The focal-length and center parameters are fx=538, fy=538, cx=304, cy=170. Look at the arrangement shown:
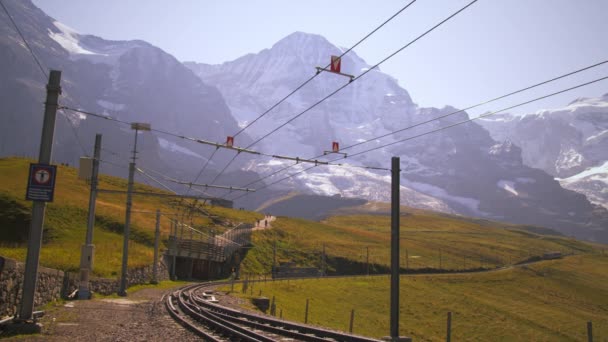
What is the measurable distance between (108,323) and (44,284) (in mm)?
6665

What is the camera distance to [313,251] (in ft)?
331

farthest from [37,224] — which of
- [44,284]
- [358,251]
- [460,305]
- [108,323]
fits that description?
[358,251]

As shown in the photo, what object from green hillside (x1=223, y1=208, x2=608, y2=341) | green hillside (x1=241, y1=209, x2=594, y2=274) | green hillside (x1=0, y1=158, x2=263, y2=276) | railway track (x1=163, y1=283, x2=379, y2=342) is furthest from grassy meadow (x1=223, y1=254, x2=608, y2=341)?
railway track (x1=163, y1=283, x2=379, y2=342)

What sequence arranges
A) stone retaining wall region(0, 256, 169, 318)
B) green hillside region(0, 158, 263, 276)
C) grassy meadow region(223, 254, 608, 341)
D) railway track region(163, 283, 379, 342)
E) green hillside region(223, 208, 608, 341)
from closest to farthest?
stone retaining wall region(0, 256, 169, 318) < railway track region(163, 283, 379, 342) < green hillside region(0, 158, 263, 276) < grassy meadow region(223, 254, 608, 341) < green hillside region(223, 208, 608, 341)

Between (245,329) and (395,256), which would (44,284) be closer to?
(245,329)

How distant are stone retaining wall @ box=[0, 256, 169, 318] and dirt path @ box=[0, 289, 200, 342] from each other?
1092mm

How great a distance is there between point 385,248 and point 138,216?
58287mm

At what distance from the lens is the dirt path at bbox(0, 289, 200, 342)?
64.7ft

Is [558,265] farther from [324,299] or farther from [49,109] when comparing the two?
[49,109]

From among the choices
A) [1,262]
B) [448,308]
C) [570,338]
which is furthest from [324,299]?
[1,262]

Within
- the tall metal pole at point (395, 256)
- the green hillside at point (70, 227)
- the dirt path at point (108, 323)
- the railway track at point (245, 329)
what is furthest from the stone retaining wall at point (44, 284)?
the tall metal pole at point (395, 256)

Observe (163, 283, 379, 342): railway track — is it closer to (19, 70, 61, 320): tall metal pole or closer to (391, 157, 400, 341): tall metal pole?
(391, 157, 400, 341): tall metal pole

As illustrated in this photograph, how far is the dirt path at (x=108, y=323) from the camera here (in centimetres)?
1973

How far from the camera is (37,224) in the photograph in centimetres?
2017
